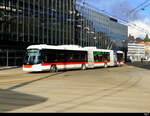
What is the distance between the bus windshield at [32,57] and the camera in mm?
26469

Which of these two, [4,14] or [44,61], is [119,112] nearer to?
[44,61]

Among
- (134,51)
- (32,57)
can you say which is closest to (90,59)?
(32,57)

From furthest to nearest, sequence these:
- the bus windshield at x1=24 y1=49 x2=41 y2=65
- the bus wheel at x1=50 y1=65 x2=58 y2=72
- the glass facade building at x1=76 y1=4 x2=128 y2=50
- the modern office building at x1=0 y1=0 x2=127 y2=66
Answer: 1. the glass facade building at x1=76 y1=4 x2=128 y2=50
2. the modern office building at x1=0 y1=0 x2=127 y2=66
3. the bus wheel at x1=50 y1=65 x2=58 y2=72
4. the bus windshield at x1=24 y1=49 x2=41 y2=65

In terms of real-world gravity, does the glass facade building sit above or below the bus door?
above

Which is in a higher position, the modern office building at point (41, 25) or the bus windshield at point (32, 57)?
the modern office building at point (41, 25)

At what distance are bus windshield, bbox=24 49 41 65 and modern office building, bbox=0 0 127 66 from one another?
13.5 m

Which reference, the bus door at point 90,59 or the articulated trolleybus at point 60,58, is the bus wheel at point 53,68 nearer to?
the articulated trolleybus at point 60,58

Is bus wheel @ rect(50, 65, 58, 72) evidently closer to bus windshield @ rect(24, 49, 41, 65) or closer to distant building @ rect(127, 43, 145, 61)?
bus windshield @ rect(24, 49, 41, 65)

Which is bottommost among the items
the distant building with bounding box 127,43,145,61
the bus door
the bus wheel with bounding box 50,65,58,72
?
the bus wheel with bounding box 50,65,58,72

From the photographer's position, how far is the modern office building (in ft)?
137

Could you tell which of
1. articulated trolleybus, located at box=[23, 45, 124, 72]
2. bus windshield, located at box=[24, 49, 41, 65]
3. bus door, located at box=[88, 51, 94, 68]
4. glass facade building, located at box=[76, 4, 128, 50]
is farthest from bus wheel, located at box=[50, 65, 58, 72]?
glass facade building, located at box=[76, 4, 128, 50]

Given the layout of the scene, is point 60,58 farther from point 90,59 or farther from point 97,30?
point 97,30

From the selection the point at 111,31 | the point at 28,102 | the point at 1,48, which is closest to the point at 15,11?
the point at 1,48

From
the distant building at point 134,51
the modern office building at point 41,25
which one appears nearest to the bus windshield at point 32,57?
the modern office building at point 41,25
